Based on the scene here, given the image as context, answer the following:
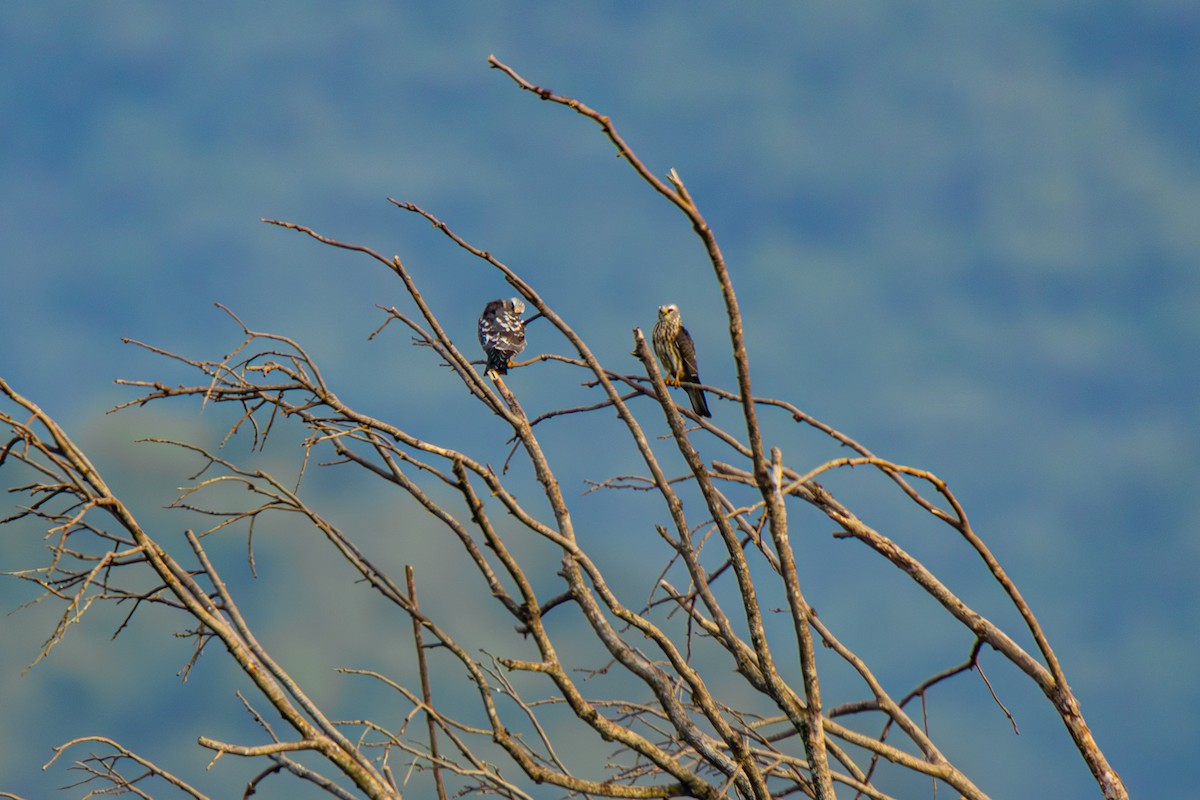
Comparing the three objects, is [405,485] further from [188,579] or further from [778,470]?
[778,470]

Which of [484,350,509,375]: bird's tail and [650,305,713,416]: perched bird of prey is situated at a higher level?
[650,305,713,416]: perched bird of prey

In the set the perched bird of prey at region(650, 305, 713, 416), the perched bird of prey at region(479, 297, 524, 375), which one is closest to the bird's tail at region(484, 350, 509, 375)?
the perched bird of prey at region(479, 297, 524, 375)

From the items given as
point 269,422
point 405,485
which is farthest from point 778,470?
point 269,422

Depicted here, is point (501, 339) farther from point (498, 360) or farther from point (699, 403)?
point (699, 403)

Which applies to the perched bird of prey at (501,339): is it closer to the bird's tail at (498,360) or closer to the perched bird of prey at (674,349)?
the bird's tail at (498,360)

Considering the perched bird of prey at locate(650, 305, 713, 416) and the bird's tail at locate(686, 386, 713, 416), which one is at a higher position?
the perched bird of prey at locate(650, 305, 713, 416)

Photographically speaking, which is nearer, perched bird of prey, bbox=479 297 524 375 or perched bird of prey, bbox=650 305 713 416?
perched bird of prey, bbox=479 297 524 375

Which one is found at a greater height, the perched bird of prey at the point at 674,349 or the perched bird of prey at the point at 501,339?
the perched bird of prey at the point at 674,349

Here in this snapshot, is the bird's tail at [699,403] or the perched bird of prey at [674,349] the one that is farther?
the perched bird of prey at [674,349]

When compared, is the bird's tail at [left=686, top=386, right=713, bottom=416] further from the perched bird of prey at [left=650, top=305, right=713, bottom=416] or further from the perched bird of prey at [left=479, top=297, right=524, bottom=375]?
the perched bird of prey at [left=479, top=297, right=524, bottom=375]

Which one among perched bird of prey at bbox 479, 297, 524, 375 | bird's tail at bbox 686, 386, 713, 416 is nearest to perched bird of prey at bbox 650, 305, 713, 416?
bird's tail at bbox 686, 386, 713, 416

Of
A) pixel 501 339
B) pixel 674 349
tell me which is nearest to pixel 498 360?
pixel 501 339

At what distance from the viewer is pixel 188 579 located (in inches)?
188

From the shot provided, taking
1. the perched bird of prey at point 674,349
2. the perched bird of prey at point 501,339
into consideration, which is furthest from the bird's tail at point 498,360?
the perched bird of prey at point 674,349
